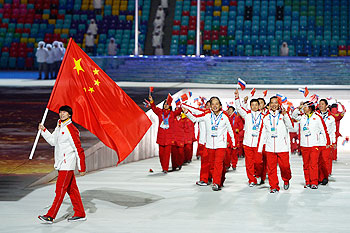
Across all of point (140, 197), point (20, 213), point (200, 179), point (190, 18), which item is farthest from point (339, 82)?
point (20, 213)

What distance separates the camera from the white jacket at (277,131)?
10.1 meters

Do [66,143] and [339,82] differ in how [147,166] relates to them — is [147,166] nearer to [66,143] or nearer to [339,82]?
[66,143]

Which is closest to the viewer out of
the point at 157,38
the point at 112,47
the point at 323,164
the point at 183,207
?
the point at 183,207

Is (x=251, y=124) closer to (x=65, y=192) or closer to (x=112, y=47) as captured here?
(x=65, y=192)

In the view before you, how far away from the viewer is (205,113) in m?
10.2

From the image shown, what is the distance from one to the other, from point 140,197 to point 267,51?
23125 millimetres

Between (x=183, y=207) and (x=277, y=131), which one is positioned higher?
(x=277, y=131)

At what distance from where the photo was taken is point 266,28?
31.7 m

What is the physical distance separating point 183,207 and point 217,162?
1.85 m

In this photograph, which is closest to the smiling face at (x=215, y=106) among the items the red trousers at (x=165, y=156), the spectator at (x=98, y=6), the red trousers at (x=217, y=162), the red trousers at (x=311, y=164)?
the red trousers at (x=217, y=162)

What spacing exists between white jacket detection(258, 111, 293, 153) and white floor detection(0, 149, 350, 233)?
2.11ft

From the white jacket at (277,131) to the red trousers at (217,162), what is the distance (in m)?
0.70

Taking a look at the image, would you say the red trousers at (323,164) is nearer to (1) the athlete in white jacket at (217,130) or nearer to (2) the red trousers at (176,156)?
(1) the athlete in white jacket at (217,130)

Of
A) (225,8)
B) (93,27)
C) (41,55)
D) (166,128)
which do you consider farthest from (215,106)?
(225,8)
